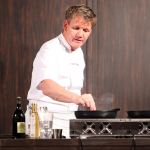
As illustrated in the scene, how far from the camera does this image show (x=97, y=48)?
2893 millimetres

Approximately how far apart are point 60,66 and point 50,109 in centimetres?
34

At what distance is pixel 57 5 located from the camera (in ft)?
9.37

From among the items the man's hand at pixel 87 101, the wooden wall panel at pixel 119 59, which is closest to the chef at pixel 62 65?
the man's hand at pixel 87 101

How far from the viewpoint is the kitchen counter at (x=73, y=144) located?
1233 millimetres

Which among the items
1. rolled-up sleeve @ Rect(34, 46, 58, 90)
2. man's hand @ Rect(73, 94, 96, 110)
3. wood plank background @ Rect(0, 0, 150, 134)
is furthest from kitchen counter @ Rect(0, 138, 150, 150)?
wood plank background @ Rect(0, 0, 150, 134)

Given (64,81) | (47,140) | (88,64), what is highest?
(88,64)

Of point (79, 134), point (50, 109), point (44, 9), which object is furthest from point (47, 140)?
point (44, 9)

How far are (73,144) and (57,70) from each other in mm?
855

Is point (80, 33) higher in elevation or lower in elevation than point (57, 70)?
higher

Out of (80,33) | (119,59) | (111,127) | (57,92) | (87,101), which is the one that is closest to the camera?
(111,127)

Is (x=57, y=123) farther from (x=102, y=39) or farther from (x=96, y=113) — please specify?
(x=102, y=39)

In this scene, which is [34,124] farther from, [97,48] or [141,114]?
[97,48]

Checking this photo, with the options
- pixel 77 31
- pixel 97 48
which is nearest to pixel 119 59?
pixel 97 48

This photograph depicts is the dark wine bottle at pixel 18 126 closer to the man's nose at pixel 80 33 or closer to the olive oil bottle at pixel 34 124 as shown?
the olive oil bottle at pixel 34 124
